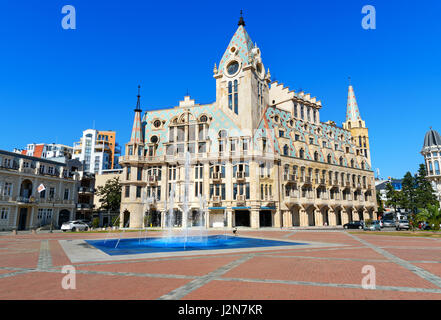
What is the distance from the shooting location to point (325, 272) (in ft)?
36.1

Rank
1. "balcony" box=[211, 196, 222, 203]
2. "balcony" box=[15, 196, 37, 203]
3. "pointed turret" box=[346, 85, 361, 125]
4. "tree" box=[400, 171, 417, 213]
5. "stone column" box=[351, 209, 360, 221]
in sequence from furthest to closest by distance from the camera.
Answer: "pointed turret" box=[346, 85, 361, 125], "tree" box=[400, 171, 417, 213], "stone column" box=[351, 209, 360, 221], "balcony" box=[211, 196, 222, 203], "balcony" box=[15, 196, 37, 203]

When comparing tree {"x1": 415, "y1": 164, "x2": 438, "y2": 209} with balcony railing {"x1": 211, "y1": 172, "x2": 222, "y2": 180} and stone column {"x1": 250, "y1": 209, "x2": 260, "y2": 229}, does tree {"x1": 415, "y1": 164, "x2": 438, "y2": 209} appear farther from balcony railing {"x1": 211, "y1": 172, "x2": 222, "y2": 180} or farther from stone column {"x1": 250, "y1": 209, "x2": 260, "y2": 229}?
balcony railing {"x1": 211, "y1": 172, "x2": 222, "y2": 180}

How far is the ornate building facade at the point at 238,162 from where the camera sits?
5097 cm

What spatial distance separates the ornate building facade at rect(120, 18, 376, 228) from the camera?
5097cm

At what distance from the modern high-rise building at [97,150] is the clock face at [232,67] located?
64.1m

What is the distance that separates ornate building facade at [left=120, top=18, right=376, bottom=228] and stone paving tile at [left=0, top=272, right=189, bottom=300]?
130ft

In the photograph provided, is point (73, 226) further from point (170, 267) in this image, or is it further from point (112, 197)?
point (170, 267)

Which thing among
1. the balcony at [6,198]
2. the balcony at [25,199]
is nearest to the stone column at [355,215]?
the balcony at [25,199]

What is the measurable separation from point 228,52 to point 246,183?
88.6ft

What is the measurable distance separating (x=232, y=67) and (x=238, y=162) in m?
19.4

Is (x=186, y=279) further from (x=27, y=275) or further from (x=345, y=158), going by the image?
(x=345, y=158)

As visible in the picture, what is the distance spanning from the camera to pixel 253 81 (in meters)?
55.4

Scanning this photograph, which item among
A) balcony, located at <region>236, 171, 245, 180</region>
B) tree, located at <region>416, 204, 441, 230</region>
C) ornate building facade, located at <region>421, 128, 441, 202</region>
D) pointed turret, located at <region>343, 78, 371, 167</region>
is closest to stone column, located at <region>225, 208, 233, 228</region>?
balcony, located at <region>236, 171, 245, 180</region>

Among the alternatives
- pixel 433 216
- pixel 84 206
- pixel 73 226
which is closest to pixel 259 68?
pixel 433 216
